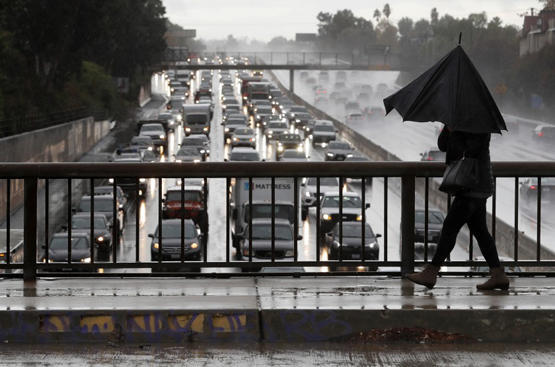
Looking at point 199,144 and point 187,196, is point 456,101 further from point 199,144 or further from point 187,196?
point 199,144

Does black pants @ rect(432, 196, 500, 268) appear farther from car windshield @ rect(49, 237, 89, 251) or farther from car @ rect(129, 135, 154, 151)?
car @ rect(129, 135, 154, 151)

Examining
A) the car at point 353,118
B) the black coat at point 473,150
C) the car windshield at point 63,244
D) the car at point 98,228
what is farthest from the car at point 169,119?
the black coat at point 473,150

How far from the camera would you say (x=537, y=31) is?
139 metres

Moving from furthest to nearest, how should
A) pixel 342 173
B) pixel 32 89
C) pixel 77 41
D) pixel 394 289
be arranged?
pixel 77 41
pixel 32 89
pixel 342 173
pixel 394 289

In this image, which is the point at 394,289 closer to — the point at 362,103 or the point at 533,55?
the point at 533,55

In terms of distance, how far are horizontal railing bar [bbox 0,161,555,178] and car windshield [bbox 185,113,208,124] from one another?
83.2 m

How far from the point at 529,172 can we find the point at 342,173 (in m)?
1.67

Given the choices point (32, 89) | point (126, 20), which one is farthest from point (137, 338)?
point (126, 20)

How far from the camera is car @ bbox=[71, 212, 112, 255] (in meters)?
36.8

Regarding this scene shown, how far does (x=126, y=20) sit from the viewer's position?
364 feet

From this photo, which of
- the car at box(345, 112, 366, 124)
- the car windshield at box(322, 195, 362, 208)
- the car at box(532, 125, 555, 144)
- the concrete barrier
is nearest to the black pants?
the concrete barrier

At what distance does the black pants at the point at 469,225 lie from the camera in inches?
363

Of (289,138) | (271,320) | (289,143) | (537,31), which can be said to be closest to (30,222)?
(271,320)

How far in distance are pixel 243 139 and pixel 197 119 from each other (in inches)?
533
